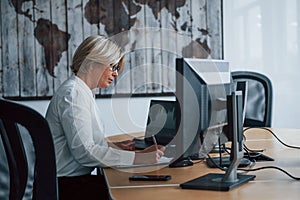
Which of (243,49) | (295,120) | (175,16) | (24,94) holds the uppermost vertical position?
(175,16)

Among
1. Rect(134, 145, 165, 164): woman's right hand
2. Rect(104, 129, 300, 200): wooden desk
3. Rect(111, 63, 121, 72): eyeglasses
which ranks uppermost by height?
Rect(111, 63, 121, 72): eyeglasses

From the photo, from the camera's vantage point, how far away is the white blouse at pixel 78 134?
1.90 meters

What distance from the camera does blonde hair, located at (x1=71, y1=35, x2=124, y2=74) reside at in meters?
2.14

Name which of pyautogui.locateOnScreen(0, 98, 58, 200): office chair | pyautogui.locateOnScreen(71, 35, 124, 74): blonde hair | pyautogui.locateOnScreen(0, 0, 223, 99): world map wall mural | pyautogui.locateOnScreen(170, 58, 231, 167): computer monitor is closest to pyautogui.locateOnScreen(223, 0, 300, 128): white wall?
pyautogui.locateOnScreen(0, 0, 223, 99): world map wall mural

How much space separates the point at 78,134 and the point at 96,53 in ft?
1.32

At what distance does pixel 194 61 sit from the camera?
1612mm

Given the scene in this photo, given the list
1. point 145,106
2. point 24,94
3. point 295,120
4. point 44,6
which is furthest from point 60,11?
point 295,120

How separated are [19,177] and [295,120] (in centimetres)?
327

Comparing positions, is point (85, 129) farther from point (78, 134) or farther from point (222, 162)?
point (222, 162)

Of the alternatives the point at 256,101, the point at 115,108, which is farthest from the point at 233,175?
the point at 115,108

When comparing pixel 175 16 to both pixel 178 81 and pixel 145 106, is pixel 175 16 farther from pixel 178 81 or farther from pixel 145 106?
pixel 178 81

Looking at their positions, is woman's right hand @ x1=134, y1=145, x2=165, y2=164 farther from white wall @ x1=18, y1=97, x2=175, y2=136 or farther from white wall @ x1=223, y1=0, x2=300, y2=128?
white wall @ x1=223, y1=0, x2=300, y2=128

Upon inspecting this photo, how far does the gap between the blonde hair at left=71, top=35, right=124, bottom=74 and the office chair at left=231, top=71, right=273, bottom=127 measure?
130cm

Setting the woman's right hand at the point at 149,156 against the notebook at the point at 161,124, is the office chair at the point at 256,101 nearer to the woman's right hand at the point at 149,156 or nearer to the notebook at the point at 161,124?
the notebook at the point at 161,124
